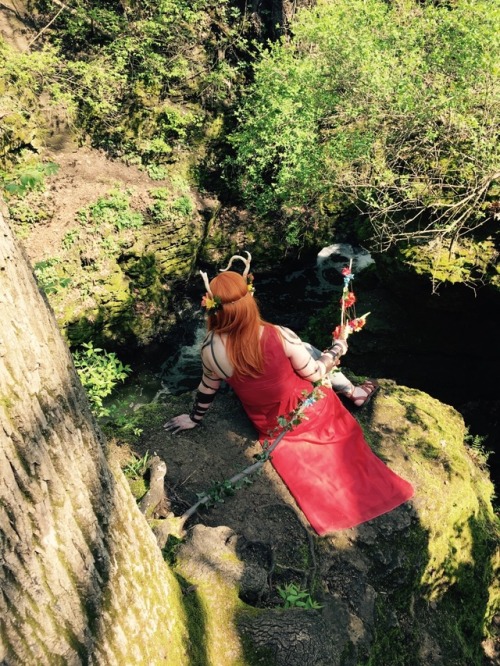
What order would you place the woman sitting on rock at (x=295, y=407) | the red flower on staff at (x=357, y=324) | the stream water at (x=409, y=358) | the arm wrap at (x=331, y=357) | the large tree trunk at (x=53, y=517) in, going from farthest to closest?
the stream water at (x=409, y=358), the red flower on staff at (x=357, y=324), the arm wrap at (x=331, y=357), the woman sitting on rock at (x=295, y=407), the large tree trunk at (x=53, y=517)

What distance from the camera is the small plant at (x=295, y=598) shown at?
2.97m

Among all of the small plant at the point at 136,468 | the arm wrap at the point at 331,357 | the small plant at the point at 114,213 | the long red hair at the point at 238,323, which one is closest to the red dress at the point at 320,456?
the long red hair at the point at 238,323

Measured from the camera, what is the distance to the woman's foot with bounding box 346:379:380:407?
4992 mm

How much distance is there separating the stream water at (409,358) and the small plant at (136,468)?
2.41 meters

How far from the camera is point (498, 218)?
6262 mm

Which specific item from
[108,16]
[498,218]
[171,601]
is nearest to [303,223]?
[498,218]

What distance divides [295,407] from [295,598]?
5.11ft

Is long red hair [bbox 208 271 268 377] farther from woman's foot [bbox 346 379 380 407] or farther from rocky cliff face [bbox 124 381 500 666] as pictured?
woman's foot [bbox 346 379 380 407]

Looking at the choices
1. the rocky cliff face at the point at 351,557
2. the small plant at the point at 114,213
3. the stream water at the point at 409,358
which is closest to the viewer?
the rocky cliff face at the point at 351,557

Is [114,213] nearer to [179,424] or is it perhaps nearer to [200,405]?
[179,424]

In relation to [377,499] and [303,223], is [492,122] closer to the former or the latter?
[303,223]

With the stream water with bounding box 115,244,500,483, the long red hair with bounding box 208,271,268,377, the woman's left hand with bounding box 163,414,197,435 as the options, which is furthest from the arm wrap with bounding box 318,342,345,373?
the stream water with bounding box 115,244,500,483

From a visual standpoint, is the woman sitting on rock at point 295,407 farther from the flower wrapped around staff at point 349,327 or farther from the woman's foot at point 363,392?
the woman's foot at point 363,392

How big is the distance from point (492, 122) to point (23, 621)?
8.07m
